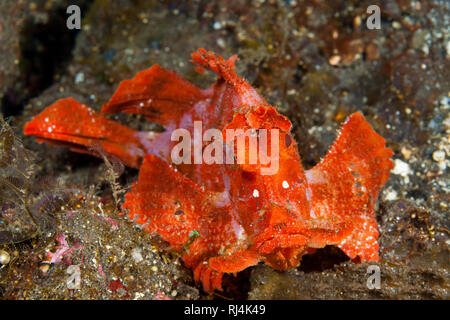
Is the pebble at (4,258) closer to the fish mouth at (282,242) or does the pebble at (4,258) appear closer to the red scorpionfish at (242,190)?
the red scorpionfish at (242,190)

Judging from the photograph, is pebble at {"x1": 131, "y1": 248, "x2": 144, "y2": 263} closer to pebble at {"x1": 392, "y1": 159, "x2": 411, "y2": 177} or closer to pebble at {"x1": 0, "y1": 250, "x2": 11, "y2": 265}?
pebble at {"x1": 0, "y1": 250, "x2": 11, "y2": 265}

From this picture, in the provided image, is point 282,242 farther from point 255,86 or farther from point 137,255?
point 255,86

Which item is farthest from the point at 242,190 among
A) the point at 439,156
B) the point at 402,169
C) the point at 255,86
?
the point at 439,156

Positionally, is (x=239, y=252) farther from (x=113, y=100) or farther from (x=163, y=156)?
(x=113, y=100)

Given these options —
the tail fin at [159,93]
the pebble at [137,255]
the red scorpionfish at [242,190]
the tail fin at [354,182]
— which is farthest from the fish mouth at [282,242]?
the tail fin at [159,93]

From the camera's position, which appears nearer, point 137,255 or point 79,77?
point 137,255
